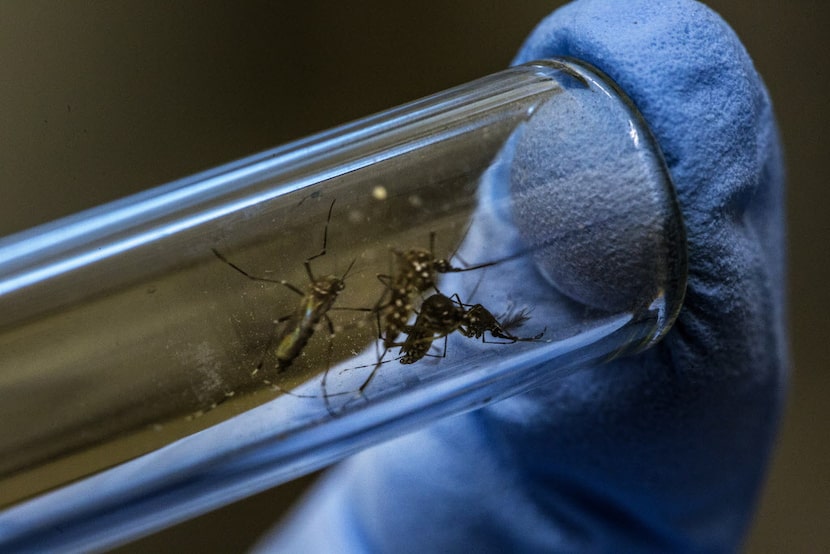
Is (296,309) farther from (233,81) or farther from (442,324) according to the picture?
(233,81)

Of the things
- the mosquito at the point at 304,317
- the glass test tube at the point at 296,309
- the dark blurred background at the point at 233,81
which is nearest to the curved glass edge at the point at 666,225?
the glass test tube at the point at 296,309

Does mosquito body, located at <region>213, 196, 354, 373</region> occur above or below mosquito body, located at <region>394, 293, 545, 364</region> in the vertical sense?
above

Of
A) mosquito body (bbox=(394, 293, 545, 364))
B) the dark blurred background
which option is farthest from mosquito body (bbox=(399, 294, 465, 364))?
the dark blurred background

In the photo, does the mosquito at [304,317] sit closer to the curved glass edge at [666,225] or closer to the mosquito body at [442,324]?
the mosquito body at [442,324]

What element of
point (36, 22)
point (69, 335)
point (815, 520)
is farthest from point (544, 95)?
point (815, 520)

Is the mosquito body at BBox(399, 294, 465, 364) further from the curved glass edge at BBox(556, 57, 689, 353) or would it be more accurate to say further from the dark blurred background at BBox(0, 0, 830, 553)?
the dark blurred background at BBox(0, 0, 830, 553)
